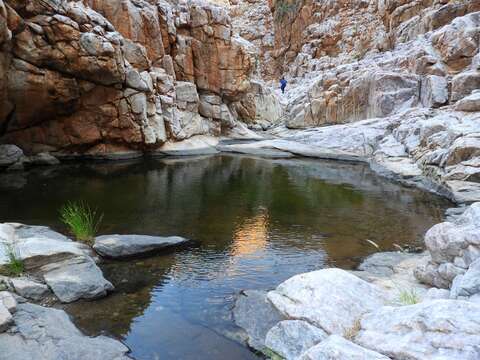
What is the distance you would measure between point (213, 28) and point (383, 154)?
17683 millimetres

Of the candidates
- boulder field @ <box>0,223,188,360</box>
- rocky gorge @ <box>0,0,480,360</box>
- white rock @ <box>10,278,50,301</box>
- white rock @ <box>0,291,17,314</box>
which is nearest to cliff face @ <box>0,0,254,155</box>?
rocky gorge @ <box>0,0,480,360</box>

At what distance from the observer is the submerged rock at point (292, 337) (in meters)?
5.02

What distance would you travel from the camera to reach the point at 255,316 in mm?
6461

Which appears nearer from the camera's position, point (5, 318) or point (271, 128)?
point (5, 318)

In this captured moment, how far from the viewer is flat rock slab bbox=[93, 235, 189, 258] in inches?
346

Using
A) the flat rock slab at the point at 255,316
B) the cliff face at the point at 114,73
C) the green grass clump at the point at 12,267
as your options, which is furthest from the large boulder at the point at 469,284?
the cliff face at the point at 114,73

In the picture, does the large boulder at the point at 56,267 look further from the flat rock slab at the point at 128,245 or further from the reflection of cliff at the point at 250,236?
the reflection of cliff at the point at 250,236

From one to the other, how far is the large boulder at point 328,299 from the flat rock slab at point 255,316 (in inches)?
8.0

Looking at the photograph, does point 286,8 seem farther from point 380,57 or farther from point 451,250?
point 451,250

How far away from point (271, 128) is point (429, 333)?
37356 mm

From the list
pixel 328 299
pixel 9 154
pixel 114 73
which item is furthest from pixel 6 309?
pixel 114 73

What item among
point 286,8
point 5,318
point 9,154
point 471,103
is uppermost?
point 286,8

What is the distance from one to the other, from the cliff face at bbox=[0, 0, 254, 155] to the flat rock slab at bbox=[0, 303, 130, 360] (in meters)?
15.5

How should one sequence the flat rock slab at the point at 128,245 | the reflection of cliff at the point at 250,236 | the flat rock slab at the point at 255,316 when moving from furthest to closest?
the reflection of cliff at the point at 250,236, the flat rock slab at the point at 128,245, the flat rock slab at the point at 255,316
